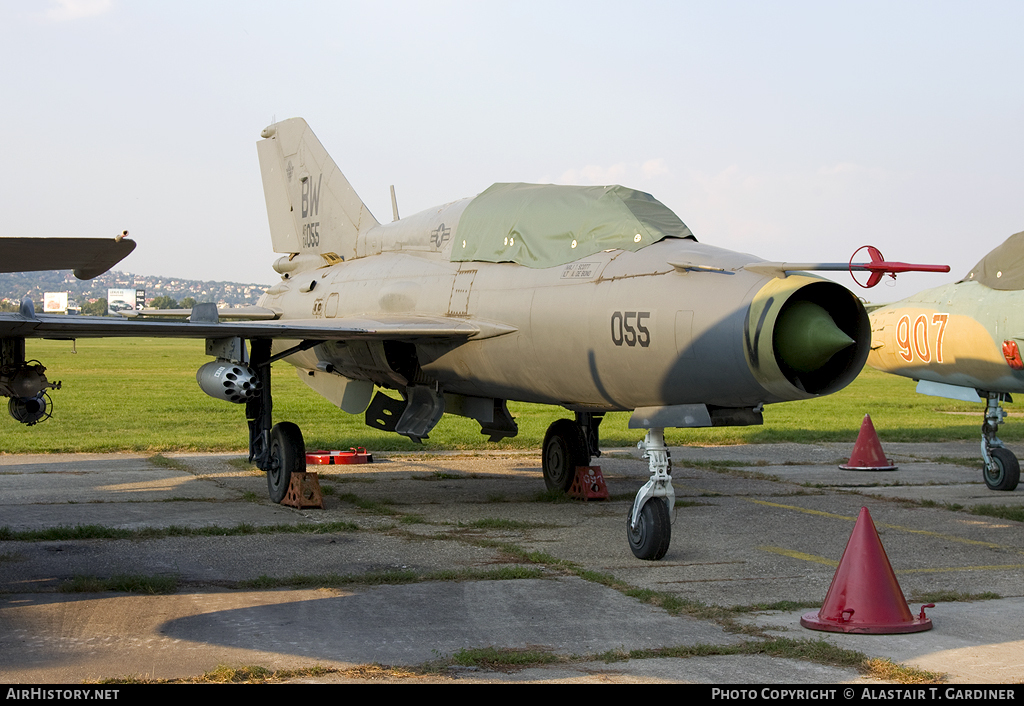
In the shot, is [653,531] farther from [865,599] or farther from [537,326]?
[865,599]

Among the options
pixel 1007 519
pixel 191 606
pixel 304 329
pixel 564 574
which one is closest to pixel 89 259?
pixel 191 606

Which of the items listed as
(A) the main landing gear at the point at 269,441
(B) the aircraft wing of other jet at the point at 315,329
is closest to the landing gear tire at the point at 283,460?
(A) the main landing gear at the point at 269,441

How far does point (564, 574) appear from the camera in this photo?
7.55m

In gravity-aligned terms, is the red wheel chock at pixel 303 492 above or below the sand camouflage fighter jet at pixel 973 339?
below

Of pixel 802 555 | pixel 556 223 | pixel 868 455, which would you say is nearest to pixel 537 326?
pixel 556 223

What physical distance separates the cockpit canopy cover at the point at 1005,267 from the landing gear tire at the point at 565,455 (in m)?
4.94

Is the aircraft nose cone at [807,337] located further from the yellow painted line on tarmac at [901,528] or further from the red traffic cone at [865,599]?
the yellow painted line on tarmac at [901,528]

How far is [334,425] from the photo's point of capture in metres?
21.3

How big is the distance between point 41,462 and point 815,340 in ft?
38.1

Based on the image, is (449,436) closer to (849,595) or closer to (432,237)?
(432,237)

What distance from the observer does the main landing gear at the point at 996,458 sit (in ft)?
40.4

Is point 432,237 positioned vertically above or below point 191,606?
above

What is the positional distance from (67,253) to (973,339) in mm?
10046

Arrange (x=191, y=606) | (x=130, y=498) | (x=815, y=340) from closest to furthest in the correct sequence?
(x=191, y=606) < (x=815, y=340) < (x=130, y=498)
